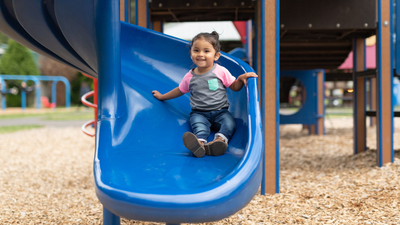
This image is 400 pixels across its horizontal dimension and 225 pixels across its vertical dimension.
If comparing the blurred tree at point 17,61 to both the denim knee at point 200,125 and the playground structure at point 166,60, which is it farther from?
the denim knee at point 200,125

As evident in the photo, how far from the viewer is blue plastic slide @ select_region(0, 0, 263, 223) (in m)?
1.19

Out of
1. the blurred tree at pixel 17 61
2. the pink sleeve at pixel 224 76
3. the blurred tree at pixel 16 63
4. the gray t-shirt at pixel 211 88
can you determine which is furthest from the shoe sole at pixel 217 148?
the blurred tree at pixel 17 61

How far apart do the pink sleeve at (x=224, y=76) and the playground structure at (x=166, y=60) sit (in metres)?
0.13

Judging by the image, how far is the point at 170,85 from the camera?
7.31 feet

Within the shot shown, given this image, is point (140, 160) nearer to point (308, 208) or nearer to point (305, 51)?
point (308, 208)

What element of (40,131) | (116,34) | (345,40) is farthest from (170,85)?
(40,131)

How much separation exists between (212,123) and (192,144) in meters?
0.38

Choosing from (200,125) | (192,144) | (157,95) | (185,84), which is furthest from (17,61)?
(192,144)

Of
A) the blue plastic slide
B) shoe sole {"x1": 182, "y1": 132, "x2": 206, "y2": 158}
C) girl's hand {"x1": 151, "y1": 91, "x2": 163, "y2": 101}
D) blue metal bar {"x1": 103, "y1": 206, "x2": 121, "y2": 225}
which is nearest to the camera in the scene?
the blue plastic slide

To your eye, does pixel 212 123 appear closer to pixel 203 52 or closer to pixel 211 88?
pixel 211 88

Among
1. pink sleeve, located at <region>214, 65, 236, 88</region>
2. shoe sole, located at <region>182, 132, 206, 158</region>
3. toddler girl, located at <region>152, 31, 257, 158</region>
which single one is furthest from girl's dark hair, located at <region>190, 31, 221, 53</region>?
shoe sole, located at <region>182, 132, 206, 158</region>

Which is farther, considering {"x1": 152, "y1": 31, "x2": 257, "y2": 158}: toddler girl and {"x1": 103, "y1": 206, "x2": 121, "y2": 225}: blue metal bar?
{"x1": 152, "y1": 31, "x2": 257, "y2": 158}: toddler girl

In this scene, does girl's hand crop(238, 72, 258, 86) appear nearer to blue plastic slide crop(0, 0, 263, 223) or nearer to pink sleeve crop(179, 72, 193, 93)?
blue plastic slide crop(0, 0, 263, 223)

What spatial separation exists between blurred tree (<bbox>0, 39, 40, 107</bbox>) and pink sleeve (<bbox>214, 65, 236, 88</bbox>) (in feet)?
61.7
